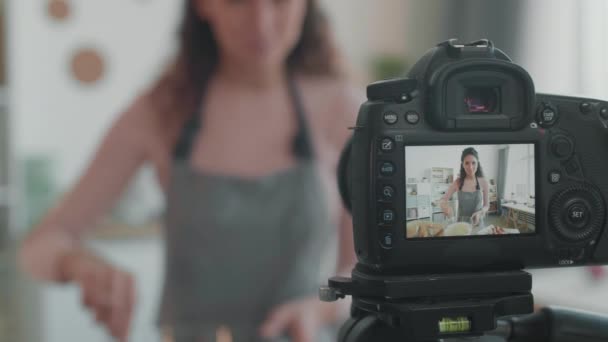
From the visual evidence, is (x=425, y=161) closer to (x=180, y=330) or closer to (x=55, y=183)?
(x=180, y=330)

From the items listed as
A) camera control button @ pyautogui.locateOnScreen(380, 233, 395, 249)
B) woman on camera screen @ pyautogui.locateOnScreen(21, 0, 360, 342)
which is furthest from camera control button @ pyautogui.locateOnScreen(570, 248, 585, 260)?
woman on camera screen @ pyautogui.locateOnScreen(21, 0, 360, 342)

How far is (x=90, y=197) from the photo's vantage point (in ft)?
5.12

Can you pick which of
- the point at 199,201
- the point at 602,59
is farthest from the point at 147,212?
the point at 602,59

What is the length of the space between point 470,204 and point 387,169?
0.20 ft

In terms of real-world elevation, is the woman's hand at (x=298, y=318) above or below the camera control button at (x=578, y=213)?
below

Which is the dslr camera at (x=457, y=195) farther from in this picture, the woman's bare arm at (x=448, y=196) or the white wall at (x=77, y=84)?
the white wall at (x=77, y=84)

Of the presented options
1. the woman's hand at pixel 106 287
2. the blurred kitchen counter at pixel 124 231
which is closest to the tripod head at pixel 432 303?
the woman's hand at pixel 106 287

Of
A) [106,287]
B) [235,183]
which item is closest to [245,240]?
[235,183]

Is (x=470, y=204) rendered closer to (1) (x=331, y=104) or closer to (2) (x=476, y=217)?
(2) (x=476, y=217)

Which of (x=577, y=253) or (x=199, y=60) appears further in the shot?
(x=199, y=60)

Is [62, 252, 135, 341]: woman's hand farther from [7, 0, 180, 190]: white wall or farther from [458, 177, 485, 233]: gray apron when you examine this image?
[458, 177, 485, 233]: gray apron

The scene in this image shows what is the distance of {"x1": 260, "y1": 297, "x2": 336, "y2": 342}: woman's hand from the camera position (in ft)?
4.69

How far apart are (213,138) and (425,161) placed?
1.06 m

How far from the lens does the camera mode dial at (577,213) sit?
0.50m
